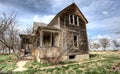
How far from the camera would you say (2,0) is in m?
12.5

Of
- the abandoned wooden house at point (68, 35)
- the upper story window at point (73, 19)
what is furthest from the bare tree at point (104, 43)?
the upper story window at point (73, 19)

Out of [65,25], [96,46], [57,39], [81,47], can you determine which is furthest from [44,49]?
[96,46]

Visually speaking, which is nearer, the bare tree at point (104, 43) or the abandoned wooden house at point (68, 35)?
the abandoned wooden house at point (68, 35)

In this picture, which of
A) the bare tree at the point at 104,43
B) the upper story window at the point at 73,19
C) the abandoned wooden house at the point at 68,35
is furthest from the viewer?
the bare tree at the point at 104,43

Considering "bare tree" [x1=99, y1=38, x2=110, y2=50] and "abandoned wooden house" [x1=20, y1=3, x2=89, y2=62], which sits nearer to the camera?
"abandoned wooden house" [x1=20, y1=3, x2=89, y2=62]

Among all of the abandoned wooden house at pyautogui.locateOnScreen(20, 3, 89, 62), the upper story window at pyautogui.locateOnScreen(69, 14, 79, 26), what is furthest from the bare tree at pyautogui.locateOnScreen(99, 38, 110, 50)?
the upper story window at pyautogui.locateOnScreen(69, 14, 79, 26)

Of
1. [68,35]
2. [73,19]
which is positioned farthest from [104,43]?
[68,35]

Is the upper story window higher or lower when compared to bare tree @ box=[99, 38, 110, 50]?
higher

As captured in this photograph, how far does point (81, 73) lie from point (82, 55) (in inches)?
326

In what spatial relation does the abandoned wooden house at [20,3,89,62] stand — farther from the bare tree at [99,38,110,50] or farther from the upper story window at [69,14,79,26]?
the bare tree at [99,38,110,50]

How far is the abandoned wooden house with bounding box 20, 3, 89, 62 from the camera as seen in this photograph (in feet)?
47.8

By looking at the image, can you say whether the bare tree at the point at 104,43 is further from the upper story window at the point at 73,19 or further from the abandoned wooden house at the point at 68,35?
the upper story window at the point at 73,19

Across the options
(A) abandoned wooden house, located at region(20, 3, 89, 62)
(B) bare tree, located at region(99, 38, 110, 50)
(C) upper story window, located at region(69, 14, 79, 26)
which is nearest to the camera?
(A) abandoned wooden house, located at region(20, 3, 89, 62)

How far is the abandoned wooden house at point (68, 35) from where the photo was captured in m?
14.6
